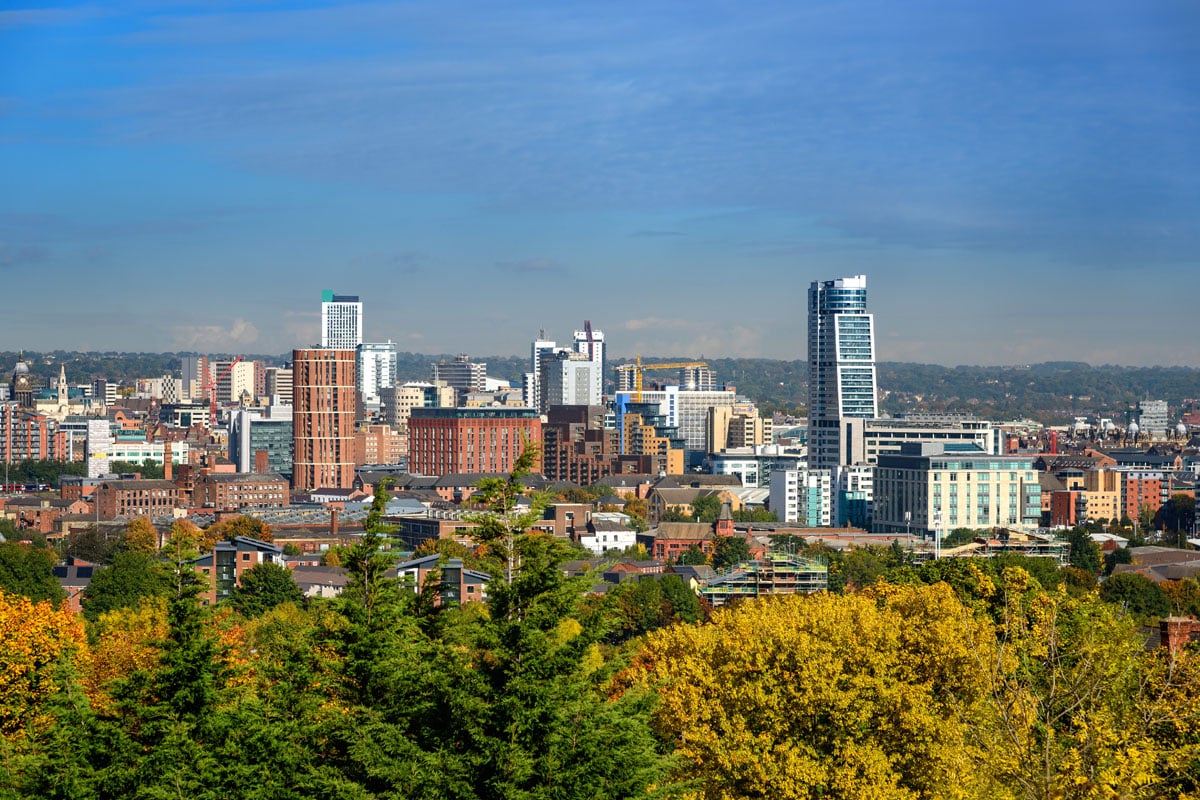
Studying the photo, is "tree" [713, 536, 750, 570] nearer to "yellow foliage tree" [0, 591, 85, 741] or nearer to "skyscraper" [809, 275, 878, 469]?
"yellow foliage tree" [0, 591, 85, 741]

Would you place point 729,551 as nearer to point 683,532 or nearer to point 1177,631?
point 683,532

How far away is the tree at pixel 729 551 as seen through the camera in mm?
88500

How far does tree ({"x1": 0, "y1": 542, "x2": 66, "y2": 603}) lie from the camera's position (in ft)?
211

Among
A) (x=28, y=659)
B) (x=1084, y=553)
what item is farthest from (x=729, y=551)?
(x=28, y=659)

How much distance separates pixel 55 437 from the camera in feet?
594

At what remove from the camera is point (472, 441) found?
152000mm

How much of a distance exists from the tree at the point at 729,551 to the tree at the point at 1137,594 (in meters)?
21.4

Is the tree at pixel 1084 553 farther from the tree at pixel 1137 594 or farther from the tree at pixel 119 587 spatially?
the tree at pixel 119 587

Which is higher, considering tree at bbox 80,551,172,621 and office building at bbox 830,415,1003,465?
office building at bbox 830,415,1003,465

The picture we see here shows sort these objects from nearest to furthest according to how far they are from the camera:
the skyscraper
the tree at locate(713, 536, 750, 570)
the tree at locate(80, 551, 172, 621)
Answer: the tree at locate(80, 551, 172, 621), the tree at locate(713, 536, 750, 570), the skyscraper

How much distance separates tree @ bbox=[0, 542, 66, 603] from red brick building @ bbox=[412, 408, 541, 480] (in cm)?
7767

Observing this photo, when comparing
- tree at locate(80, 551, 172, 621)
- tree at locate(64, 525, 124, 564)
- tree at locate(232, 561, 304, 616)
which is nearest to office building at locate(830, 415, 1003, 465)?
tree at locate(64, 525, 124, 564)

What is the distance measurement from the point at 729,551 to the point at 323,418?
6637cm

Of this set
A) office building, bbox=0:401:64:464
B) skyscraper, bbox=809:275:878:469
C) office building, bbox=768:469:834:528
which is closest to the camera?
office building, bbox=768:469:834:528
